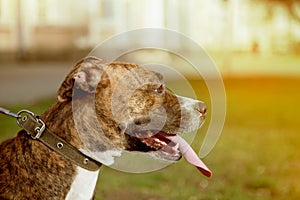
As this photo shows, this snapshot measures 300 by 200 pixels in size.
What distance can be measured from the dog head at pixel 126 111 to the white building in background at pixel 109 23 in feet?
64.5

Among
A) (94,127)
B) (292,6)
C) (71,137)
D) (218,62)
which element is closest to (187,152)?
(94,127)

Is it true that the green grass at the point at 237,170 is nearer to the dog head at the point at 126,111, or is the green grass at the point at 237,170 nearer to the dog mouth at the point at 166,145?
the dog mouth at the point at 166,145

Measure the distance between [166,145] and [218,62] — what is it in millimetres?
19280

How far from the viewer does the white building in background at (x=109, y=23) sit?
2430cm

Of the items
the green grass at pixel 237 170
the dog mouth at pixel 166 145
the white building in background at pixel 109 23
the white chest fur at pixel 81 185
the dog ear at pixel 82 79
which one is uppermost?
the dog ear at pixel 82 79

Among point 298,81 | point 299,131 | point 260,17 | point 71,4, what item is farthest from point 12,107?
point 71,4

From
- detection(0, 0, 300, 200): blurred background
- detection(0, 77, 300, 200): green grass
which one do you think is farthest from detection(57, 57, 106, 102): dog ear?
detection(0, 0, 300, 200): blurred background

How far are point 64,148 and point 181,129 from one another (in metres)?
0.70

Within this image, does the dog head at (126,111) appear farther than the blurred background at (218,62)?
No

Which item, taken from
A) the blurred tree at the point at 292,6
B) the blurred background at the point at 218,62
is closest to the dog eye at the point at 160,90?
the blurred background at the point at 218,62

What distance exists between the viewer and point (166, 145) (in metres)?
4.20

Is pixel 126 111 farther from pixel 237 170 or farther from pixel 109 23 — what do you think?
pixel 109 23

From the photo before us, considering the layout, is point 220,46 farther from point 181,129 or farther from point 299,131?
point 181,129

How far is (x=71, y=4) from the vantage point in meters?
25.7
